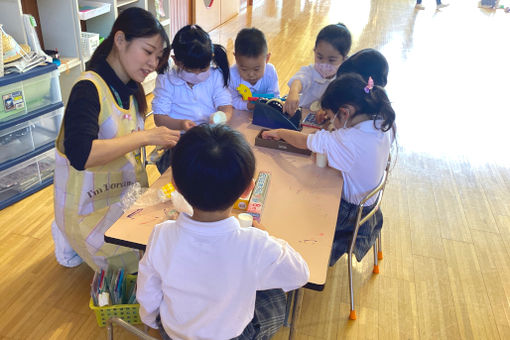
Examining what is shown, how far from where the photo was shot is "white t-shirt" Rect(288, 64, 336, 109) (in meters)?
2.18

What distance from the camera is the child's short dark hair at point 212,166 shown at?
792mm

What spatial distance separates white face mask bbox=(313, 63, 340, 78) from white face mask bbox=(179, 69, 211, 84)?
0.67 metres

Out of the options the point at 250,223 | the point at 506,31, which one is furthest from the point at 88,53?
the point at 506,31

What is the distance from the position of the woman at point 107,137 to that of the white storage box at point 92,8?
147 centimetres

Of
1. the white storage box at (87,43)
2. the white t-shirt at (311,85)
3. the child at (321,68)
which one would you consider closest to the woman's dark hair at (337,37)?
the child at (321,68)

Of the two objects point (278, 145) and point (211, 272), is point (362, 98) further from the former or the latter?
point (211, 272)

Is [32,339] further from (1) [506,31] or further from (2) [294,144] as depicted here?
(1) [506,31]

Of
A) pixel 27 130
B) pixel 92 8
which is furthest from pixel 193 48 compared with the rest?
pixel 92 8

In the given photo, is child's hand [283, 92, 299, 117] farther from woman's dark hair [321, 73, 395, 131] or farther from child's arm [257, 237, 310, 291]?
child's arm [257, 237, 310, 291]

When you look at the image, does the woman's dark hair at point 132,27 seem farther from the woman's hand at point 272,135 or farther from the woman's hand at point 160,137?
the woman's hand at point 272,135

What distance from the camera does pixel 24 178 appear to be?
2262 millimetres

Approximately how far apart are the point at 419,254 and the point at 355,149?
916 mm

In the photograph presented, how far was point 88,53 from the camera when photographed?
9.08ft

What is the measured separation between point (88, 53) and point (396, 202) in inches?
87.2
